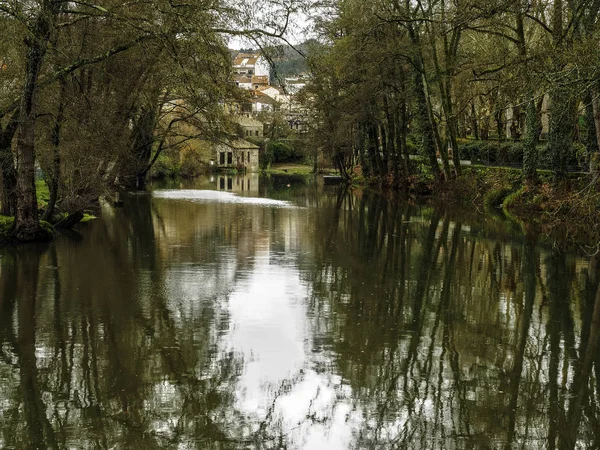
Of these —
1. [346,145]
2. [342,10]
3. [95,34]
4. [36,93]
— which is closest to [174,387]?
[36,93]

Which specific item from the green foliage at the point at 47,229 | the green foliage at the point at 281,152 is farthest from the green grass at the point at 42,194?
the green foliage at the point at 281,152

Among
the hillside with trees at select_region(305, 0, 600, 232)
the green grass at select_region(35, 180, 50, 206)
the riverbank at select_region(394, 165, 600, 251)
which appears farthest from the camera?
the green grass at select_region(35, 180, 50, 206)

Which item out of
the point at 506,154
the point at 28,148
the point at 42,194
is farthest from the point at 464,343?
the point at 506,154

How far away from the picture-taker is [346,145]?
61.2 metres

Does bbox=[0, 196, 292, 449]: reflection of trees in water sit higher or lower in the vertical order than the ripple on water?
lower

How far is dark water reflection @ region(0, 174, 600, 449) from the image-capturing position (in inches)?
279

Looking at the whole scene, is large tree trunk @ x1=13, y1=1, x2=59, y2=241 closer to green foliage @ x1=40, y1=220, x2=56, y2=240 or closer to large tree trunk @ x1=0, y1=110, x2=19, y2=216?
green foliage @ x1=40, y1=220, x2=56, y2=240

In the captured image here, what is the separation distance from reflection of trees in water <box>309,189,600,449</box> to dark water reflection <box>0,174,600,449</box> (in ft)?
0.10

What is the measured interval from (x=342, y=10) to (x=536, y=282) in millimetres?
29177

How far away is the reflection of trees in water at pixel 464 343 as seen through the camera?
7238 millimetres

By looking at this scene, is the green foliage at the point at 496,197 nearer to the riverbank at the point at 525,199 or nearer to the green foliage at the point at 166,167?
the riverbank at the point at 525,199

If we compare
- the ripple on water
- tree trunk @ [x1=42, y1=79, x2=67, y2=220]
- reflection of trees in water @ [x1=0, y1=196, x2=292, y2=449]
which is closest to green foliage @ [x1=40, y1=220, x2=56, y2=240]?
tree trunk @ [x1=42, y1=79, x2=67, y2=220]

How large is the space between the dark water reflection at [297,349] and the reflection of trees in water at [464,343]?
3 cm

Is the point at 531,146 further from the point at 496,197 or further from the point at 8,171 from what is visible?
the point at 8,171
